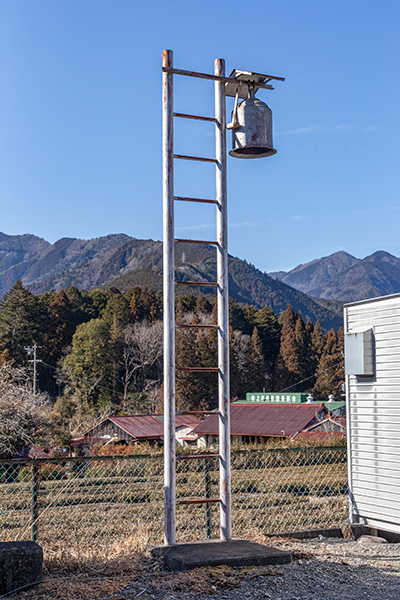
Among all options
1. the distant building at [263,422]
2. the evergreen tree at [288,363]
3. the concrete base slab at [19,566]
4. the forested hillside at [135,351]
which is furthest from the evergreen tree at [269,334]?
the concrete base slab at [19,566]

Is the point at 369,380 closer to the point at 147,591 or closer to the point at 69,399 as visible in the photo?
the point at 147,591

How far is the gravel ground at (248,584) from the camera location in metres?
4.11

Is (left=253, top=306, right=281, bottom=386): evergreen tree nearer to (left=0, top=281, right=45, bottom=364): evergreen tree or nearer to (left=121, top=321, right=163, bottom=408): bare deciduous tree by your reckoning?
(left=121, top=321, right=163, bottom=408): bare deciduous tree

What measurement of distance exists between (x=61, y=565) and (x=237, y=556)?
4.20ft

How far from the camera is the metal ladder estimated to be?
5.21 m

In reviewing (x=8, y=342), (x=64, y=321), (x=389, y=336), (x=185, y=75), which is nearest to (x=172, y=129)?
(x=185, y=75)

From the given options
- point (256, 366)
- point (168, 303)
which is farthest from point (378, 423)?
point (256, 366)

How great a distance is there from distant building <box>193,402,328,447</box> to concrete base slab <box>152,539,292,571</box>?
32.6 meters

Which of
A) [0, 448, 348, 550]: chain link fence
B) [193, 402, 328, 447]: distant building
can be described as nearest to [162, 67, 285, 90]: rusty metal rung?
[0, 448, 348, 550]: chain link fence

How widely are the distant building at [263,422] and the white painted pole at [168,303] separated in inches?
1287

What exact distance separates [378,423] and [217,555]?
3.05 m

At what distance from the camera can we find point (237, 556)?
4.82m

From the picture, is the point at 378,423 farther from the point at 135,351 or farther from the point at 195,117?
the point at 135,351

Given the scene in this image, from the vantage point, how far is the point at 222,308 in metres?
5.56
